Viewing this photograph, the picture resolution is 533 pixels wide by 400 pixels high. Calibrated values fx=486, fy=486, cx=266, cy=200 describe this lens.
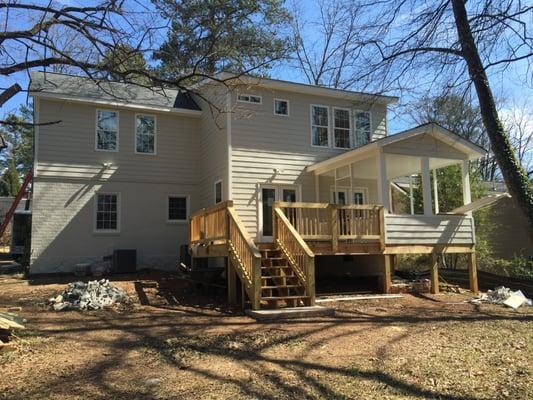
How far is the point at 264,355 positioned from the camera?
6305 mm

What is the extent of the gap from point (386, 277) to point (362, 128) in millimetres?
6226

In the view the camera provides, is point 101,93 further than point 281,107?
Yes

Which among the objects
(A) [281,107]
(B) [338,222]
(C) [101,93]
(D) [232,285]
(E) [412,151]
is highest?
(C) [101,93]

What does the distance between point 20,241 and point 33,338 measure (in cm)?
1547

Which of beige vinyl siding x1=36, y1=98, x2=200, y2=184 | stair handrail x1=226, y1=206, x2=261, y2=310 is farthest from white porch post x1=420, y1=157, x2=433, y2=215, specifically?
beige vinyl siding x1=36, y1=98, x2=200, y2=184

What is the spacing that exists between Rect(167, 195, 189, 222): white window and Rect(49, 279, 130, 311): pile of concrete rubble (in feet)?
20.6

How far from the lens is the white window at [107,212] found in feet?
50.4

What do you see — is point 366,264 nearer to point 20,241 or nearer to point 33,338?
point 33,338

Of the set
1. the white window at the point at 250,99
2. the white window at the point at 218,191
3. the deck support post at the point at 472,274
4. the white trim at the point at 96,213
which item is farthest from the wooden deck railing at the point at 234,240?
the deck support post at the point at 472,274

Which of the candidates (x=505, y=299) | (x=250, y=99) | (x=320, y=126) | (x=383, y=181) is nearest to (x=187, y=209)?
(x=250, y=99)

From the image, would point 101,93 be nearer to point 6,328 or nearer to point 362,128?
point 362,128

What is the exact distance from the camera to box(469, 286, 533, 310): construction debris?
10719 millimetres

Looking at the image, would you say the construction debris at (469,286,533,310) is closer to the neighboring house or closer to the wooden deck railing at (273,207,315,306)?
the neighboring house

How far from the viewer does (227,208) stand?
1054 centimetres
